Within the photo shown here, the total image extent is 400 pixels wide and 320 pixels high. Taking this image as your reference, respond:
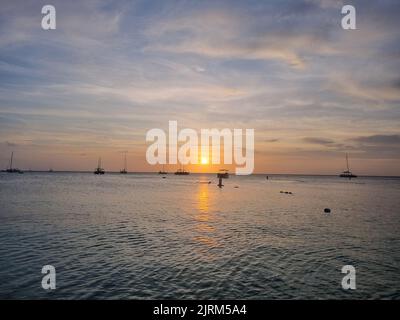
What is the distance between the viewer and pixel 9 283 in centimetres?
1659

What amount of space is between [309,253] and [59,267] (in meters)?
18.7

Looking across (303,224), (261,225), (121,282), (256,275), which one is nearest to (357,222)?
(303,224)

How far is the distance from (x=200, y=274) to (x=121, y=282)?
15.7ft

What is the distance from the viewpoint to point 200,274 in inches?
744
